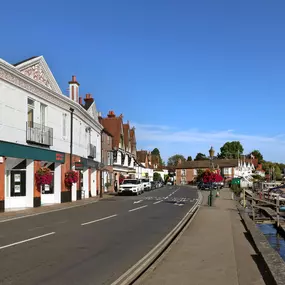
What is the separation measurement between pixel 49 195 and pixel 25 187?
4.16m

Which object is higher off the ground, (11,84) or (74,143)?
(11,84)

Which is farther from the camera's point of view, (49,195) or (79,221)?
(49,195)

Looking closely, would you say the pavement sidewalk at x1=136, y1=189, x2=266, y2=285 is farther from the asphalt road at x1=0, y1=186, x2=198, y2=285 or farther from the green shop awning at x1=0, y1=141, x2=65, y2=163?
the green shop awning at x1=0, y1=141, x2=65, y2=163

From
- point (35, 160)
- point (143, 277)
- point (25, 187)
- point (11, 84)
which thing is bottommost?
point (143, 277)

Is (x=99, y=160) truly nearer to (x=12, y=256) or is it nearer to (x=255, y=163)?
(x=12, y=256)

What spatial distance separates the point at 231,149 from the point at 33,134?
132975mm

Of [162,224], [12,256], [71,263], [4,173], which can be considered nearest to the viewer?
[71,263]

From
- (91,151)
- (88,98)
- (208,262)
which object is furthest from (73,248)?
(88,98)

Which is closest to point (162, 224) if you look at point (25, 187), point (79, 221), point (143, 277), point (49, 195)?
point (79, 221)

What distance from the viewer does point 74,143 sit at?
107 ft

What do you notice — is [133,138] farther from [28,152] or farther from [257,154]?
[257,154]

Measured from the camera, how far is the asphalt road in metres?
7.54

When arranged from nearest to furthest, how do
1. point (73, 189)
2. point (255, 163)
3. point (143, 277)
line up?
point (143, 277) < point (73, 189) < point (255, 163)

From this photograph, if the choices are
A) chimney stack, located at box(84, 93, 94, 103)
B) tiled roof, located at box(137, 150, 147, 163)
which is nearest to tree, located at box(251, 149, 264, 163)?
tiled roof, located at box(137, 150, 147, 163)
